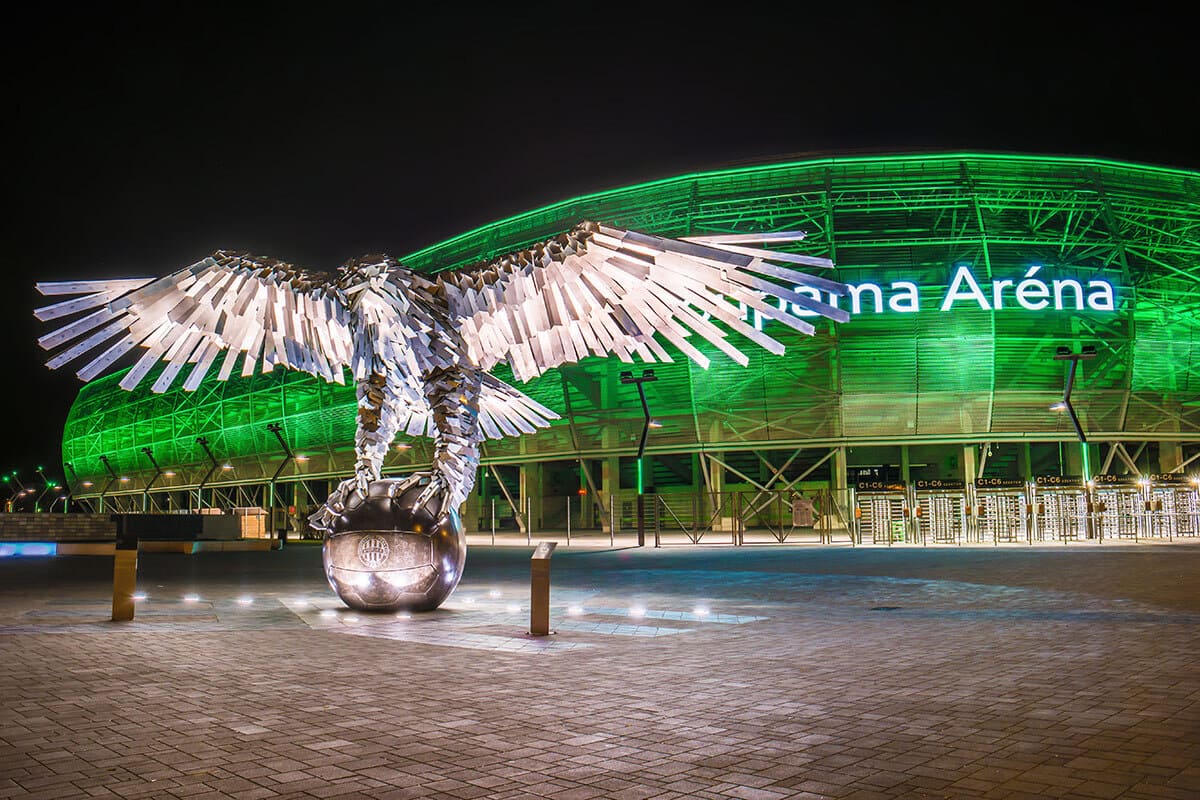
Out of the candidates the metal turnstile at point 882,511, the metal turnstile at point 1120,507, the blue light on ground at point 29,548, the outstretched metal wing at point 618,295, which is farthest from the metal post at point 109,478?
the outstretched metal wing at point 618,295

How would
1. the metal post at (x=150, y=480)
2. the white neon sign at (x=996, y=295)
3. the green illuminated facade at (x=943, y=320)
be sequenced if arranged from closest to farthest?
1. the white neon sign at (x=996, y=295)
2. the green illuminated facade at (x=943, y=320)
3. the metal post at (x=150, y=480)

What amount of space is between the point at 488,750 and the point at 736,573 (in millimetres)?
12723

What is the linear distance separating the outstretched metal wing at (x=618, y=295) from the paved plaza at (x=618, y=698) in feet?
8.40

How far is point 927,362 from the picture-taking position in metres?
32.5

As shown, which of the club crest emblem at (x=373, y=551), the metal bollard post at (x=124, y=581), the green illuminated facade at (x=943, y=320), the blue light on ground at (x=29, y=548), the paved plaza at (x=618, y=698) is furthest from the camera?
the green illuminated facade at (x=943, y=320)

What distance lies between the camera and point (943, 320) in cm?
3228

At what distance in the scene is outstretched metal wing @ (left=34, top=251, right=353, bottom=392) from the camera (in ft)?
29.8

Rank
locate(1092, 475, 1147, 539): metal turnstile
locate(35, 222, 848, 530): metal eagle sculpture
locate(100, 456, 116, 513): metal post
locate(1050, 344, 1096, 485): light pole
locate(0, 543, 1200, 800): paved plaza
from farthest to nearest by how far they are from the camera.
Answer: locate(100, 456, 116, 513): metal post
locate(1092, 475, 1147, 539): metal turnstile
locate(1050, 344, 1096, 485): light pole
locate(35, 222, 848, 530): metal eagle sculpture
locate(0, 543, 1200, 800): paved plaza

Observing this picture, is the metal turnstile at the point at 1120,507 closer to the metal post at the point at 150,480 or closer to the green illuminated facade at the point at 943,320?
the green illuminated facade at the point at 943,320

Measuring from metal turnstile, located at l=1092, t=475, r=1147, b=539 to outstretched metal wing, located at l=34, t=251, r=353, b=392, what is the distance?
24.8 m

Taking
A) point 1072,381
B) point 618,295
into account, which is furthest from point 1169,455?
point 618,295

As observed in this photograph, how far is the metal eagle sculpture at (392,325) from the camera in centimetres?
873

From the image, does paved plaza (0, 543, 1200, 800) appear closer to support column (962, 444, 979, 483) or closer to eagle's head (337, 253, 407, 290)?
eagle's head (337, 253, 407, 290)

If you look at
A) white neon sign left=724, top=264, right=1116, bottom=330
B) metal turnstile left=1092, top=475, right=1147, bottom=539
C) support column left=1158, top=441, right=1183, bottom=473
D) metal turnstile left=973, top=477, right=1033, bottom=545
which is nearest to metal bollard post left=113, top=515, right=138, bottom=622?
metal turnstile left=973, top=477, right=1033, bottom=545
